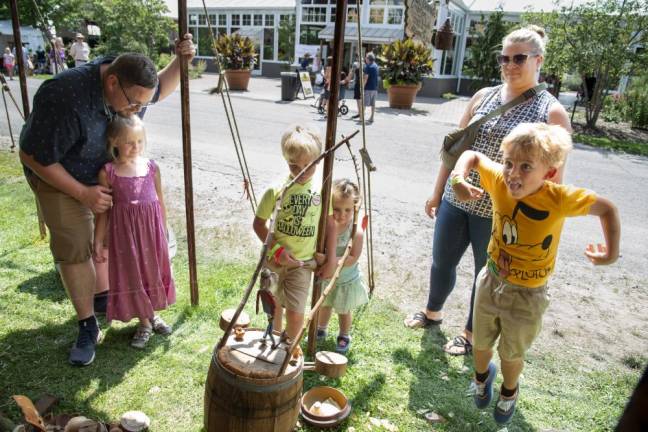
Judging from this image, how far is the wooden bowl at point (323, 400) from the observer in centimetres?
227

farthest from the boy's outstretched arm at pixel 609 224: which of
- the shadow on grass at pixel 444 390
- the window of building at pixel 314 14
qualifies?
the window of building at pixel 314 14

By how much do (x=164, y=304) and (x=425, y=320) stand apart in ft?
5.74

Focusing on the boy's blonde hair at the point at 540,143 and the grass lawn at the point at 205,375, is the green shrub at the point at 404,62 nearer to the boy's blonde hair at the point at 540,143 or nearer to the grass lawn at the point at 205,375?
the grass lawn at the point at 205,375

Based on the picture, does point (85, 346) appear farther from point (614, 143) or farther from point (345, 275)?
point (614, 143)

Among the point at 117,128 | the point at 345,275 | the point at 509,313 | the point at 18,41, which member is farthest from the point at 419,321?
the point at 18,41

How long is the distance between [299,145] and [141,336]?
1613mm

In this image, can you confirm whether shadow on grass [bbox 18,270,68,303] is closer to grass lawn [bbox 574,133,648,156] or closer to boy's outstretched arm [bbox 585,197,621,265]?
boy's outstretched arm [bbox 585,197,621,265]

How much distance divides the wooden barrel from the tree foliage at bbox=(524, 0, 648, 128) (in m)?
13.4

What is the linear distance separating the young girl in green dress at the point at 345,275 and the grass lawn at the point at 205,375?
0.15 metres

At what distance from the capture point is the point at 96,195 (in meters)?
2.53

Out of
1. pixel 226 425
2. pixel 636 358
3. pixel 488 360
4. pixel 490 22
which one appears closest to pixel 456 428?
pixel 488 360

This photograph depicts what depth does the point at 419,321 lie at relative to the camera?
325cm

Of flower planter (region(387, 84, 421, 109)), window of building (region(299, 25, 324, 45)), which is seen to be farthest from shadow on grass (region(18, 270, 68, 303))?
window of building (region(299, 25, 324, 45))

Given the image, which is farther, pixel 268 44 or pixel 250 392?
pixel 268 44
